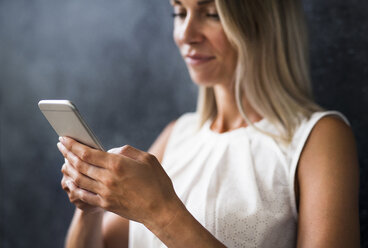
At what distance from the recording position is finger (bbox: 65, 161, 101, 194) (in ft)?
2.78

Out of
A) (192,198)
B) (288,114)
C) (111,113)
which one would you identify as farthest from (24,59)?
(288,114)

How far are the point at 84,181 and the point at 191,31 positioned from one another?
0.55 m

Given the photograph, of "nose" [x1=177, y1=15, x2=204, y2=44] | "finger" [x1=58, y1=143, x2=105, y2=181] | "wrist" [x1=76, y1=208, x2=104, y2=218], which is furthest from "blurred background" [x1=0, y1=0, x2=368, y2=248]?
"finger" [x1=58, y1=143, x2=105, y2=181]

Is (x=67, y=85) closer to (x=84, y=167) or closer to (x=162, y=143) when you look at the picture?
(x=162, y=143)

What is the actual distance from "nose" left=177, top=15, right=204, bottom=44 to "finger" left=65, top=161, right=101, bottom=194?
0.52 m

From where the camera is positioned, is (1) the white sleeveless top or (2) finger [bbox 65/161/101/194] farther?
(1) the white sleeveless top

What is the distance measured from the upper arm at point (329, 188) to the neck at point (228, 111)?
0.83 feet

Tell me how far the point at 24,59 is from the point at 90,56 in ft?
0.85

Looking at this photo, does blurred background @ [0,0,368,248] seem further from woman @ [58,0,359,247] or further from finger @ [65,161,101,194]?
finger @ [65,161,101,194]

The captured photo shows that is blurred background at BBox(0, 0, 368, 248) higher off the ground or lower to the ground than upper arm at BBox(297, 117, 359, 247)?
higher

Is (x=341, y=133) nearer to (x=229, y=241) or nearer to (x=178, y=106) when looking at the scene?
(x=229, y=241)

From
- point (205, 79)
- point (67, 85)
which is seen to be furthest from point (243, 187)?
point (67, 85)

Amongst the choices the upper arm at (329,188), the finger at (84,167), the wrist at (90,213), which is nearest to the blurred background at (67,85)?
the wrist at (90,213)

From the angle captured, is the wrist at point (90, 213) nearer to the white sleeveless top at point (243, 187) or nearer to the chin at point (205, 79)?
the white sleeveless top at point (243, 187)
